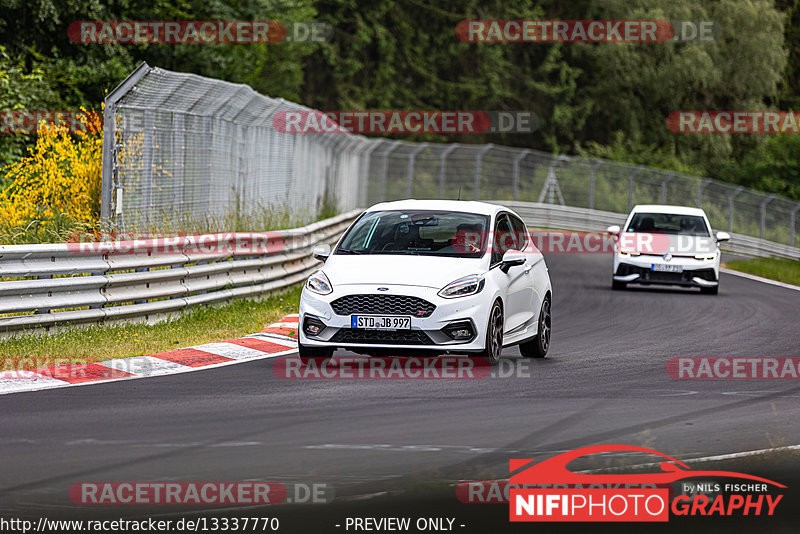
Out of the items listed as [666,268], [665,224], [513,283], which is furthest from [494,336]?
[665,224]

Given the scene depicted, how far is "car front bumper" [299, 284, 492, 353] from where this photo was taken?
36.4 ft

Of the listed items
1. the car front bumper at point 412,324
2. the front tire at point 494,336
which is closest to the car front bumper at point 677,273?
the front tire at point 494,336

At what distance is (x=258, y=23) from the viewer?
3797 centimetres

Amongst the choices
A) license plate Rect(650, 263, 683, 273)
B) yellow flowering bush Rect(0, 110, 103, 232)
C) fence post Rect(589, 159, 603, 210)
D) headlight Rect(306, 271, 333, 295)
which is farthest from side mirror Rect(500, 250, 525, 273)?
fence post Rect(589, 159, 603, 210)

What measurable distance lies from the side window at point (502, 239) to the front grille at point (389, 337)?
130cm

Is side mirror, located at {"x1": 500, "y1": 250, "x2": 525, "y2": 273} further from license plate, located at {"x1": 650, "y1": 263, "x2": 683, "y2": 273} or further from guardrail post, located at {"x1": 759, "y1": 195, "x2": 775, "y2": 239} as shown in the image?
guardrail post, located at {"x1": 759, "y1": 195, "x2": 775, "y2": 239}

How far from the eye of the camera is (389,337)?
11133 millimetres

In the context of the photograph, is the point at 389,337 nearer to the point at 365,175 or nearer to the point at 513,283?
the point at 513,283

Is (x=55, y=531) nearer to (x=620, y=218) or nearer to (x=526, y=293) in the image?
(x=526, y=293)

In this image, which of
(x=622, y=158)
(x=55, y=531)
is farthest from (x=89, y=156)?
(x=622, y=158)

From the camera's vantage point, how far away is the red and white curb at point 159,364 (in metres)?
10.3

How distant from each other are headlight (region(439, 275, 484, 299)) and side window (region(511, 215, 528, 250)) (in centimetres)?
171

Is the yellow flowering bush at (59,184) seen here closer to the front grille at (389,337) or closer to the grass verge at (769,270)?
the front grille at (389,337)

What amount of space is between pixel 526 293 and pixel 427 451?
4.85 m
